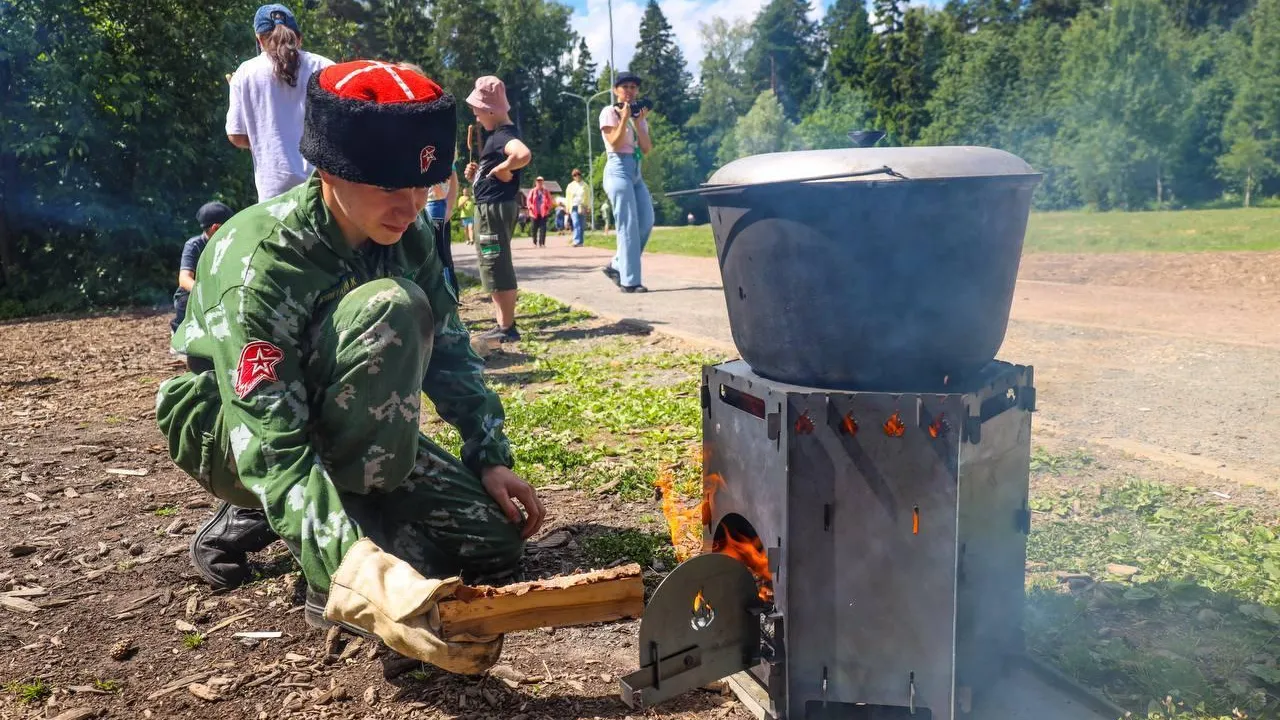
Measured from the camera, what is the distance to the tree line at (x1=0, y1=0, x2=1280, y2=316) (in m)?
10.8

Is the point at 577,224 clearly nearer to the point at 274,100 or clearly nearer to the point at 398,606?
the point at 274,100

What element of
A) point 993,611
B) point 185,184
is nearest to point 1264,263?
point 993,611

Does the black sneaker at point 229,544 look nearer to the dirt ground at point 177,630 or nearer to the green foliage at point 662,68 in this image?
the dirt ground at point 177,630

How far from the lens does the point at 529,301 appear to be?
10.0 m

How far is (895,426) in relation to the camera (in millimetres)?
1992

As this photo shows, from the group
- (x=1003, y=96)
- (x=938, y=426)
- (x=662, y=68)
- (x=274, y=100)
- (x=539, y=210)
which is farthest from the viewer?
(x=662, y=68)

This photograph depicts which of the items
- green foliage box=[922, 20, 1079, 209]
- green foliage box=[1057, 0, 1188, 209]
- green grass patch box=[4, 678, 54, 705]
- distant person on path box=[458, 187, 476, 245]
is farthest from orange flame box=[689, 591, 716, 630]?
green foliage box=[1057, 0, 1188, 209]

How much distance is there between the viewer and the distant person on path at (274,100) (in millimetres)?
4465

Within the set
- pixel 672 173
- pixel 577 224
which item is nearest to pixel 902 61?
pixel 672 173

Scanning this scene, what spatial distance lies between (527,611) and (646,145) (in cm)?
739

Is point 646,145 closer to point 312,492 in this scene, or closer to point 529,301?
point 529,301

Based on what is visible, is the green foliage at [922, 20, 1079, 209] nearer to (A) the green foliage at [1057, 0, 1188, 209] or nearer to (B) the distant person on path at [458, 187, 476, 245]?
(A) the green foliage at [1057, 0, 1188, 209]

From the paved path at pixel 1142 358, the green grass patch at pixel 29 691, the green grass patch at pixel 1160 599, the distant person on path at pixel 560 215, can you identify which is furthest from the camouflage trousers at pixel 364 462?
the distant person on path at pixel 560 215

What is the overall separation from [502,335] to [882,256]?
5583 millimetres
